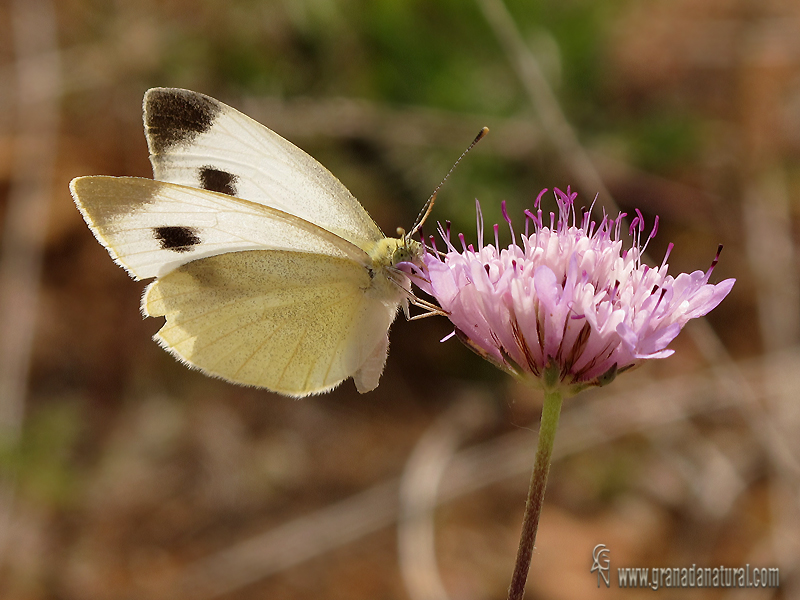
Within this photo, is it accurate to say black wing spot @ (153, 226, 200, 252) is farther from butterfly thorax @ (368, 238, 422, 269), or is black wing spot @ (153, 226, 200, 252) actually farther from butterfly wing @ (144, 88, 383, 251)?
butterfly thorax @ (368, 238, 422, 269)

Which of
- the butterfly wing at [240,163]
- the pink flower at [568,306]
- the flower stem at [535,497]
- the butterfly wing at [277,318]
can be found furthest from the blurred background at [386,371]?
the flower stem at [535,497]

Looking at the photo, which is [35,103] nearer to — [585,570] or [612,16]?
[612,16]

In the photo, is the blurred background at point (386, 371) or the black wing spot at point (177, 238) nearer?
the black wing spot at point (177, 238)

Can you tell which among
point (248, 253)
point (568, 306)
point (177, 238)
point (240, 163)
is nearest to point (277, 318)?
point (248, 253)

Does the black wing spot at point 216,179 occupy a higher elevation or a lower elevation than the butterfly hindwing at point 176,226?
higher

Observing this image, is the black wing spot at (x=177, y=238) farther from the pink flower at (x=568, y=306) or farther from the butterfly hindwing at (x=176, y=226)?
the pink flower at (x=568, y=306)


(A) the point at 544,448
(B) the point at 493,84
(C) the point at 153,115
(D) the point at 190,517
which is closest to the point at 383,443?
(D) the point at 190,517
